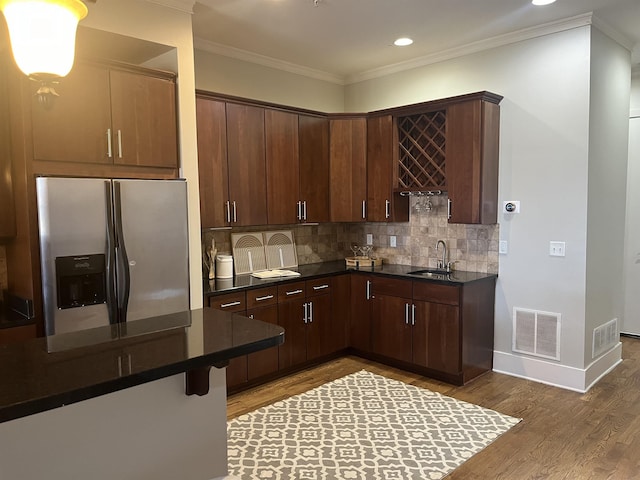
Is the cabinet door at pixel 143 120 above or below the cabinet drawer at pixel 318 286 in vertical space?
above

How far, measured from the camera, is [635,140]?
525 centimetres

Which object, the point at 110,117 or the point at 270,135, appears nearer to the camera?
the point at 110,117

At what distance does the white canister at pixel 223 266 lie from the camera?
4277mm

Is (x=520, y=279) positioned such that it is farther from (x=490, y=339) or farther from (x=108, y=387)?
(x=108, y=387)

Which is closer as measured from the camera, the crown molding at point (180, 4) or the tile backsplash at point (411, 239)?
the crown molding at point (180, 4)

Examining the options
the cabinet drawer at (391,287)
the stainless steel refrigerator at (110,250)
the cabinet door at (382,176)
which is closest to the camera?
the stainless steel refrigerator at (110,250)

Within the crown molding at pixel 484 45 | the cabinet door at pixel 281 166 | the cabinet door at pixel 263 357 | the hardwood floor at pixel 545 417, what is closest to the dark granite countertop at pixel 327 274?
the cabinet door at pixel 263 357

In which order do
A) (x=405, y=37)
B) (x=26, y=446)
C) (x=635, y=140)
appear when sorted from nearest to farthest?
(x=26, y=446) → (x=405, y=37) → (x=635, y=140)

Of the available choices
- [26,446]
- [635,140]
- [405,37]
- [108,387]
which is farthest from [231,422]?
[635,140]

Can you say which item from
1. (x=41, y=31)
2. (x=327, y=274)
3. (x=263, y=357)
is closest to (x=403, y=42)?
(x=327, y=274)

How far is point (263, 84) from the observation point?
476cm

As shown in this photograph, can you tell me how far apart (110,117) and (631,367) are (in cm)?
476

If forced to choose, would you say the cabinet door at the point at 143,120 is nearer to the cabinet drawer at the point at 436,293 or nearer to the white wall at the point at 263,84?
the white wall at the point at 263,84

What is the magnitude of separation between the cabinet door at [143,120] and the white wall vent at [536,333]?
10.2 ft
